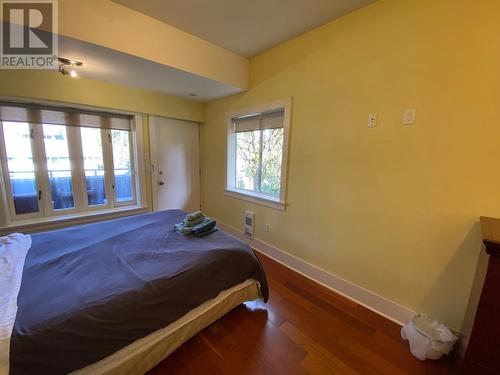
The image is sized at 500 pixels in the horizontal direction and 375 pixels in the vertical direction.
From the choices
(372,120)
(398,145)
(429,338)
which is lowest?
(429,338)

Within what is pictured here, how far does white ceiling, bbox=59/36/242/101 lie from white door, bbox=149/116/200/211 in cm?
58

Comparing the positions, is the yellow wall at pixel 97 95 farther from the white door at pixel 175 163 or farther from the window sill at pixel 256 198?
the window sill at pixel 256 198

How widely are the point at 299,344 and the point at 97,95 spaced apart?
11.2 ft

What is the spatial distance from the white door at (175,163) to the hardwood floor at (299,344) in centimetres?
232

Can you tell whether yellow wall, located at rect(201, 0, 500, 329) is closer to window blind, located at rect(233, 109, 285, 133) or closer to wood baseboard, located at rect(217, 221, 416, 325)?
wood baseboard, located at rect(217, 221, 416, 325)

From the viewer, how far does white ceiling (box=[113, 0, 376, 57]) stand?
169cm

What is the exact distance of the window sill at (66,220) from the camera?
229 centimetres

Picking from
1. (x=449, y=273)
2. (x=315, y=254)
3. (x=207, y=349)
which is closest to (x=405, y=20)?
(x=449, y=273)

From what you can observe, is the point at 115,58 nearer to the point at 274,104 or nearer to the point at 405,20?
the point at 274,104

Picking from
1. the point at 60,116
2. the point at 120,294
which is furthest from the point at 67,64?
the point at 120,294

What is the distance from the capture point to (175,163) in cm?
348

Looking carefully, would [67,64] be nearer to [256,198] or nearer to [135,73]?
[135,73]

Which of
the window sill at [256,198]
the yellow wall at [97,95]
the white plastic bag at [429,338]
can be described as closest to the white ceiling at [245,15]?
the yellow wall at [97,95]

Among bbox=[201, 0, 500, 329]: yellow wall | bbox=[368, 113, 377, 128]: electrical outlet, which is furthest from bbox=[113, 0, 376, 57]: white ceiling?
bbox=[368, 113, 377, 128]: electrical outlet
